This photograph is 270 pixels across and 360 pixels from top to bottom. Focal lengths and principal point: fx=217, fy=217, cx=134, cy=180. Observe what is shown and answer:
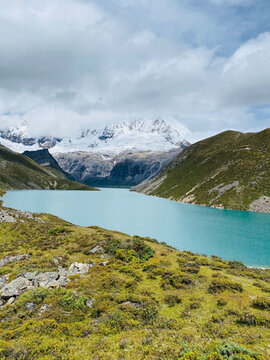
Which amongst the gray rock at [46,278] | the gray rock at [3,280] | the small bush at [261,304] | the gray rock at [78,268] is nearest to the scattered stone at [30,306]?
the gray rock at [46,278]

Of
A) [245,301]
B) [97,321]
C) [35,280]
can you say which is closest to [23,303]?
[35,280]

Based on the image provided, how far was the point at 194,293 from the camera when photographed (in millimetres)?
18797

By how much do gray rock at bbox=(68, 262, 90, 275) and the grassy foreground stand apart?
980mm

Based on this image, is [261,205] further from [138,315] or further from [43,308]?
[43,308]

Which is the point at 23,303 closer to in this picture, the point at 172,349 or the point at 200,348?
the point at 172,349

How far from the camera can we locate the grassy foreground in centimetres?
1126

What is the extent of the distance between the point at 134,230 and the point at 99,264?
4286 centimetres

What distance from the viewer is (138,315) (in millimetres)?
15203

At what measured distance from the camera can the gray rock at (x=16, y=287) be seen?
1784 cm

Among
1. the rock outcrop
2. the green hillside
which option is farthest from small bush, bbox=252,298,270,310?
the green hillside

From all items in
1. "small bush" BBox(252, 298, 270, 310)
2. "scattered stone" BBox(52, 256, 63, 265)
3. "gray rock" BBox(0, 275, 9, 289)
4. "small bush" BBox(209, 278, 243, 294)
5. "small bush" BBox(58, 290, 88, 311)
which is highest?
"small bush" BBox(252, 298, 270, 310)

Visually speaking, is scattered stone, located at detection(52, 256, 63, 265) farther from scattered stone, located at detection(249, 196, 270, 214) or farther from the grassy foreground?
scattered stone, located at detection(249, 196, 270, 214)

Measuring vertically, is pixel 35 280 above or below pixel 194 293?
below

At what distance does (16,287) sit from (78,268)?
6564 mm
